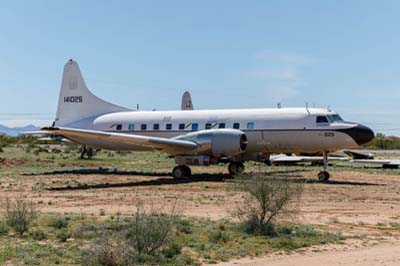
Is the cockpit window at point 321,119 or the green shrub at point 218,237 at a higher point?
the cockpit window at point 321,119

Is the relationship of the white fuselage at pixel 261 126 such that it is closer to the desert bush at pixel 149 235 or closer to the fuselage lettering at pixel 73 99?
the fuselage lettering at pixel 73 99

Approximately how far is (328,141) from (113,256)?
18.4 m

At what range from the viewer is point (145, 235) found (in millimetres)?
9531

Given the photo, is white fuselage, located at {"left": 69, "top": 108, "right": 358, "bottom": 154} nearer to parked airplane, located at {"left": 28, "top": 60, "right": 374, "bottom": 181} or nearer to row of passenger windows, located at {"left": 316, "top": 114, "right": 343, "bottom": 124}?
parked airplane, located at {"left": 28, "top": 60, "right": 374, "bottom": 181}

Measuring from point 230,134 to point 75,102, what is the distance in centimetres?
1149

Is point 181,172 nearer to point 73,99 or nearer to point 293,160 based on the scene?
point 73,99

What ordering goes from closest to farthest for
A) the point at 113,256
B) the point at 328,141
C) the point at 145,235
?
the point at 113,256
the point at 145,235
the point at 328,141

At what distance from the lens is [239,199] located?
18.2 metres

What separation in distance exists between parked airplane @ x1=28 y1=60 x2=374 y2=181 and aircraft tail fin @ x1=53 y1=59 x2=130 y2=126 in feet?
7.52

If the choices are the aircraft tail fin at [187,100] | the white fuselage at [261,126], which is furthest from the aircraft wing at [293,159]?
the aircraft tail fin at [187,100]

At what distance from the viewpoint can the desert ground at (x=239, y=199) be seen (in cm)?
1015

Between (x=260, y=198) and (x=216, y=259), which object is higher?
(x=260, y=198)

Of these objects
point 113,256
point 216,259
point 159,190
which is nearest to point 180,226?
point 216,259

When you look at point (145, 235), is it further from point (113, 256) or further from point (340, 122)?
point (340, 122)
